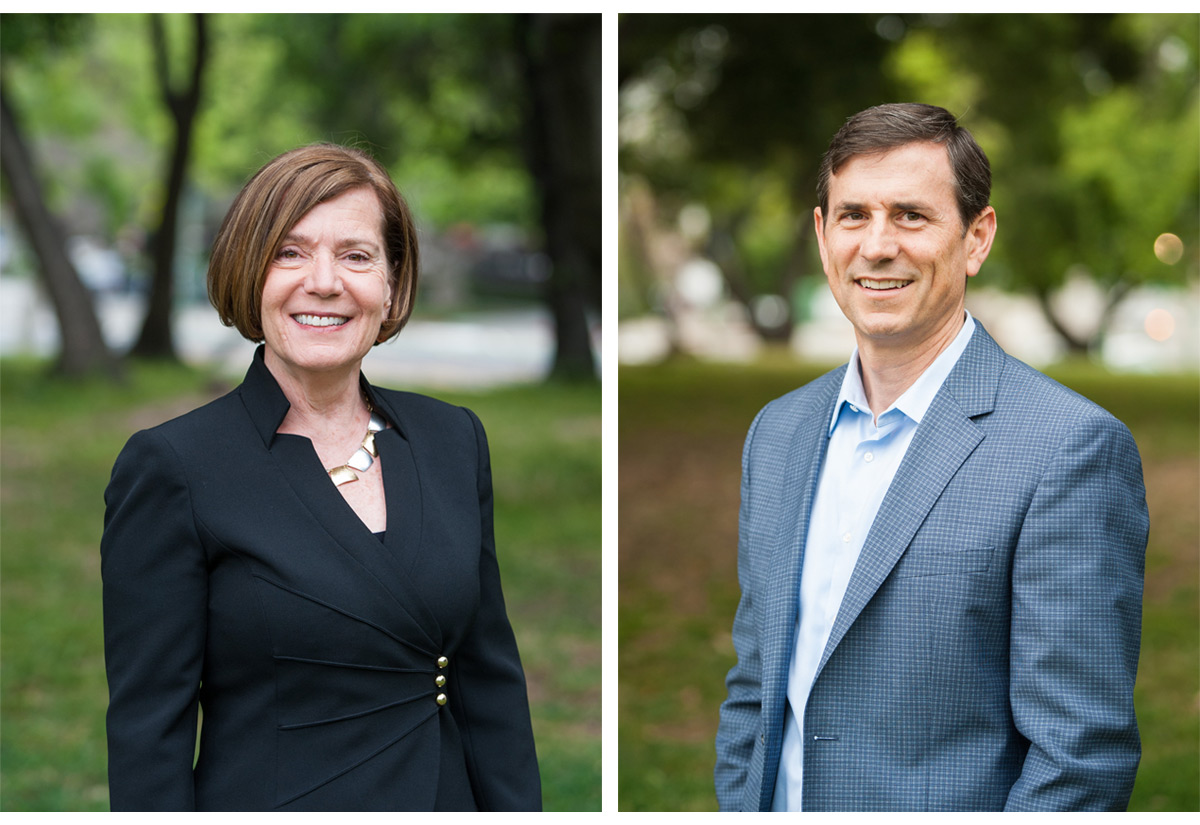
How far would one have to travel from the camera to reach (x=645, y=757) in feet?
19.5

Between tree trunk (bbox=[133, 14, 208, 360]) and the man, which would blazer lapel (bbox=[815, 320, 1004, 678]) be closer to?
the man

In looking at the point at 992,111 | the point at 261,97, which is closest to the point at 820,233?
the point at 992,111

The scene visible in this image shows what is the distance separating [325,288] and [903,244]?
3.70 ft

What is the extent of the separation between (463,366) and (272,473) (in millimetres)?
21682

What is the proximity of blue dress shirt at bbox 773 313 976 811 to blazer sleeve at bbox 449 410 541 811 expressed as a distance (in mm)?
580

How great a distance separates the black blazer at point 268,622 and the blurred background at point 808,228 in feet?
10.9

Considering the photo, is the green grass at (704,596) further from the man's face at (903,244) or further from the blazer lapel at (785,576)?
the man's face at (903,244)

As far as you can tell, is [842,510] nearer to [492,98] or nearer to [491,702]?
[491,702]

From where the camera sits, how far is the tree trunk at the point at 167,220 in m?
18.8

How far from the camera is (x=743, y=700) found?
8.50ft

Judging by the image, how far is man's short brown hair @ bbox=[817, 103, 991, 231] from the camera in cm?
222

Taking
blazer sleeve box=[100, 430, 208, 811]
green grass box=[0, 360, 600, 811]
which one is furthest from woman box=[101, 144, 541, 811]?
green grass box=[0, 360, 600, 811]
